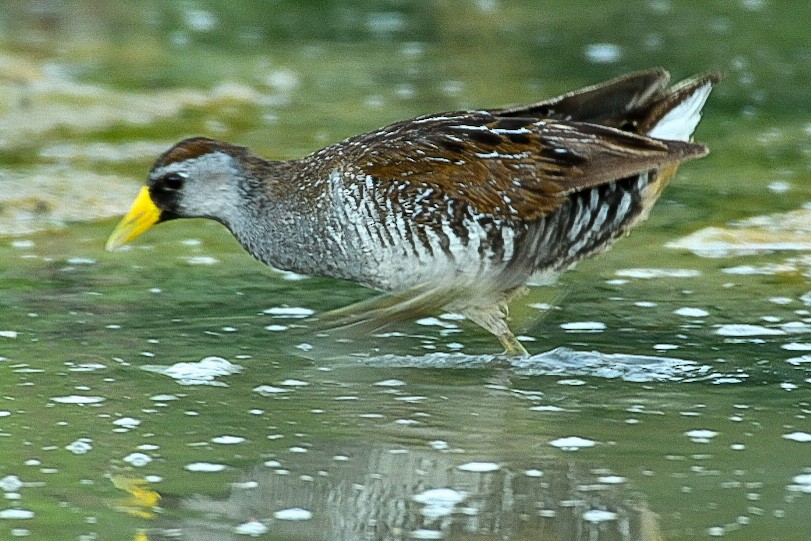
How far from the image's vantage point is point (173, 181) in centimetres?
640

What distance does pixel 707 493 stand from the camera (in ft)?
15.8

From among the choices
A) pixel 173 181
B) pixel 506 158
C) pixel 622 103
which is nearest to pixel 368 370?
pixel 506 158

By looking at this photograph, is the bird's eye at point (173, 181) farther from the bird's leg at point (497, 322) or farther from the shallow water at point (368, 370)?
the bird's leg at point (497, 322)

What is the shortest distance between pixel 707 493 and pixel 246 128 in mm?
6784

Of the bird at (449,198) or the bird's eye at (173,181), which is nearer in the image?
the bird at (449,198)

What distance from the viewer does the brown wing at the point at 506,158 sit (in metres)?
6.04

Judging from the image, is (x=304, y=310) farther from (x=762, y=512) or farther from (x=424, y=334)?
(x=762, y=512)

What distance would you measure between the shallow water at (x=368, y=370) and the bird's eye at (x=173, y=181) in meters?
0.60

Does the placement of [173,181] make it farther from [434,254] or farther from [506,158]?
[506,158]

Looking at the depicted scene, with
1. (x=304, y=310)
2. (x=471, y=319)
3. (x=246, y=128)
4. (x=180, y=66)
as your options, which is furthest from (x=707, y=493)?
(x=180, y=66)

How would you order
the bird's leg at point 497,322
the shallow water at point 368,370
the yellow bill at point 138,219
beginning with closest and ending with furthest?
1. the shallow water at point 368,370
2. the bird's leg at point 497,322
3. the yellow bill at point 138,219

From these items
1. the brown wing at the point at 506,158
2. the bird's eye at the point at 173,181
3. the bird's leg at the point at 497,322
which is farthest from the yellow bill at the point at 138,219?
the bird's leg at the point at 497,322

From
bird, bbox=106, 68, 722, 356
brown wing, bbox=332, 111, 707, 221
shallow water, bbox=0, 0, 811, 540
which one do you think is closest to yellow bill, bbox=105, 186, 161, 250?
bird, bbox=106, 68, 722, 356

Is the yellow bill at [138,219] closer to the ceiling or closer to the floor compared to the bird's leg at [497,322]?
closer to the ceiling
